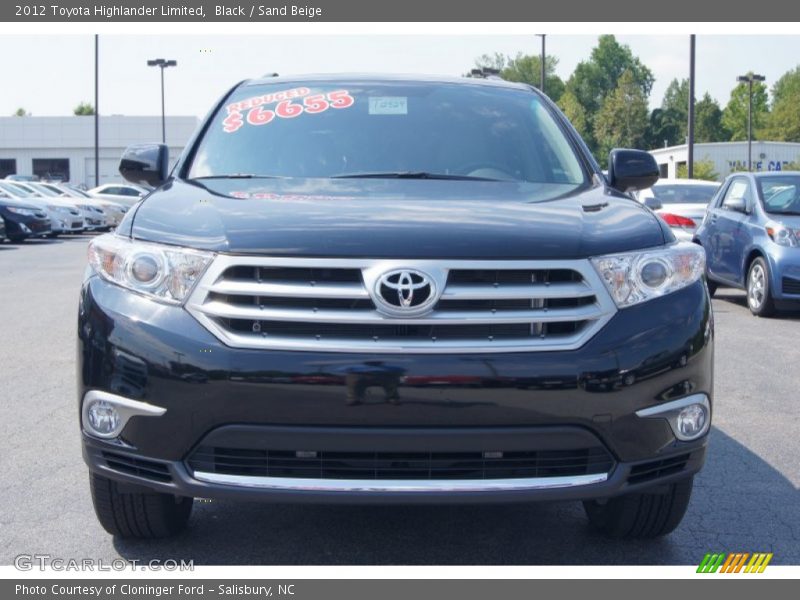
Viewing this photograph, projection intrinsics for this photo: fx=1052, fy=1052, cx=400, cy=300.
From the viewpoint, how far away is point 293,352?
10.1ft

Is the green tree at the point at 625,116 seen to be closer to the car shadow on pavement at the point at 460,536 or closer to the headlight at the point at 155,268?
the car shadow on pavement at the point at 460,536

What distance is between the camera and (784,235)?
1087cm

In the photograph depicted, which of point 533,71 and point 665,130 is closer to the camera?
point 665,130

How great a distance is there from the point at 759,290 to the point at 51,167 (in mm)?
78354

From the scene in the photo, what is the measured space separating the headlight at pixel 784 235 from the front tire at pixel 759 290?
0.27 metres

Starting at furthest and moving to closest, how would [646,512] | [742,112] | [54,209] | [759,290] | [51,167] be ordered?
[742,112], [51,167], [54,209], [759,290], [646,512]

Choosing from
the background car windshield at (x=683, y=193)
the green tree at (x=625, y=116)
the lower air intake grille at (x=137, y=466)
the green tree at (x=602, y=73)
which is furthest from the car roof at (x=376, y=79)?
the green tree at (x=602, y=73)

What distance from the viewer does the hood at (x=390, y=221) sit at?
3.20 meters

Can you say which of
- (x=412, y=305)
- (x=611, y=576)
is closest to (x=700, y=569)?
(x=611, y=576)

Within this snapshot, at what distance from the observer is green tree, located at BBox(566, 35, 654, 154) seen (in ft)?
393

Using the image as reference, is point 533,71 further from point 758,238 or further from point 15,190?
point 758,238

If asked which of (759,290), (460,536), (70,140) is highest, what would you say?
(70,140)

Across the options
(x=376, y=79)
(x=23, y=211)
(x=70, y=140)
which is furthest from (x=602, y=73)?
(x=376, y=79)

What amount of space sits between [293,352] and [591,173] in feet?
6.52
